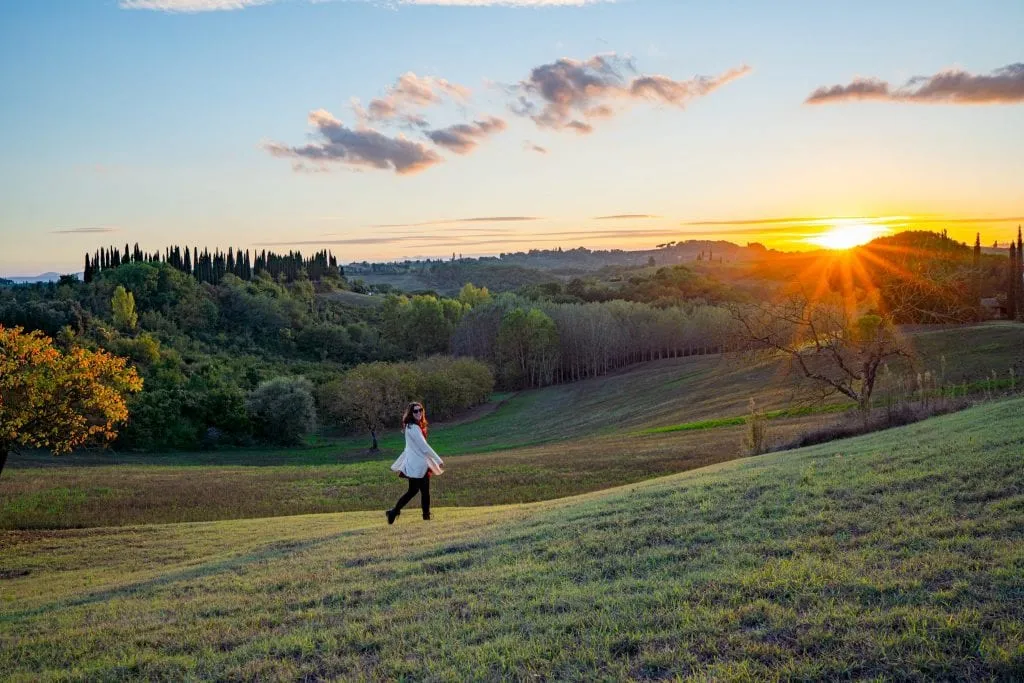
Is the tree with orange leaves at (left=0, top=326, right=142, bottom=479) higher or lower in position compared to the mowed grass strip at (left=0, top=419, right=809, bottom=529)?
higher

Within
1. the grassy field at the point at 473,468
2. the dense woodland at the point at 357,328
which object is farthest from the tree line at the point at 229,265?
→ the grassy field at the point at 473,468

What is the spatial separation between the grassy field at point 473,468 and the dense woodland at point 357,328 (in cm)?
748

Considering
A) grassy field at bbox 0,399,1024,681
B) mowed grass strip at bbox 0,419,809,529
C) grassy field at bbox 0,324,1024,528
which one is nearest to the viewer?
grassy field at bbox 0,399,1024,681

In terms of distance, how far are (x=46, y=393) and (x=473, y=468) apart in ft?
62.1

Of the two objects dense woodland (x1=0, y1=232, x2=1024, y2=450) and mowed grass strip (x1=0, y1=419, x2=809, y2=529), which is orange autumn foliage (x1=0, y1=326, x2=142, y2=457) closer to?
mowed grass strip (x1=0, y1=419, x2=809, y2=529)

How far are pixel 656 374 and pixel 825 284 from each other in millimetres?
22233

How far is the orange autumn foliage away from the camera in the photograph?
23.8 metres

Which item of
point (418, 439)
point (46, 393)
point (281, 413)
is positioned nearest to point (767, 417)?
point (418, 439)

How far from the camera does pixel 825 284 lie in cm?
8144

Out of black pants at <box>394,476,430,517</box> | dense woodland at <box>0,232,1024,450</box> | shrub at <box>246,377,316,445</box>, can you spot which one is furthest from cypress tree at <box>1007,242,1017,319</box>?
shrub at <box>246,377,316,445</box>

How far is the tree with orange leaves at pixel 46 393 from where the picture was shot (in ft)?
78.2

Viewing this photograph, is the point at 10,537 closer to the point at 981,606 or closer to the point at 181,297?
the point at 981,606

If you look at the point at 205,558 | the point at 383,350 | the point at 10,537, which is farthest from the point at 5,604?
the point at 383,350

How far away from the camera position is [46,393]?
79.6 ft
